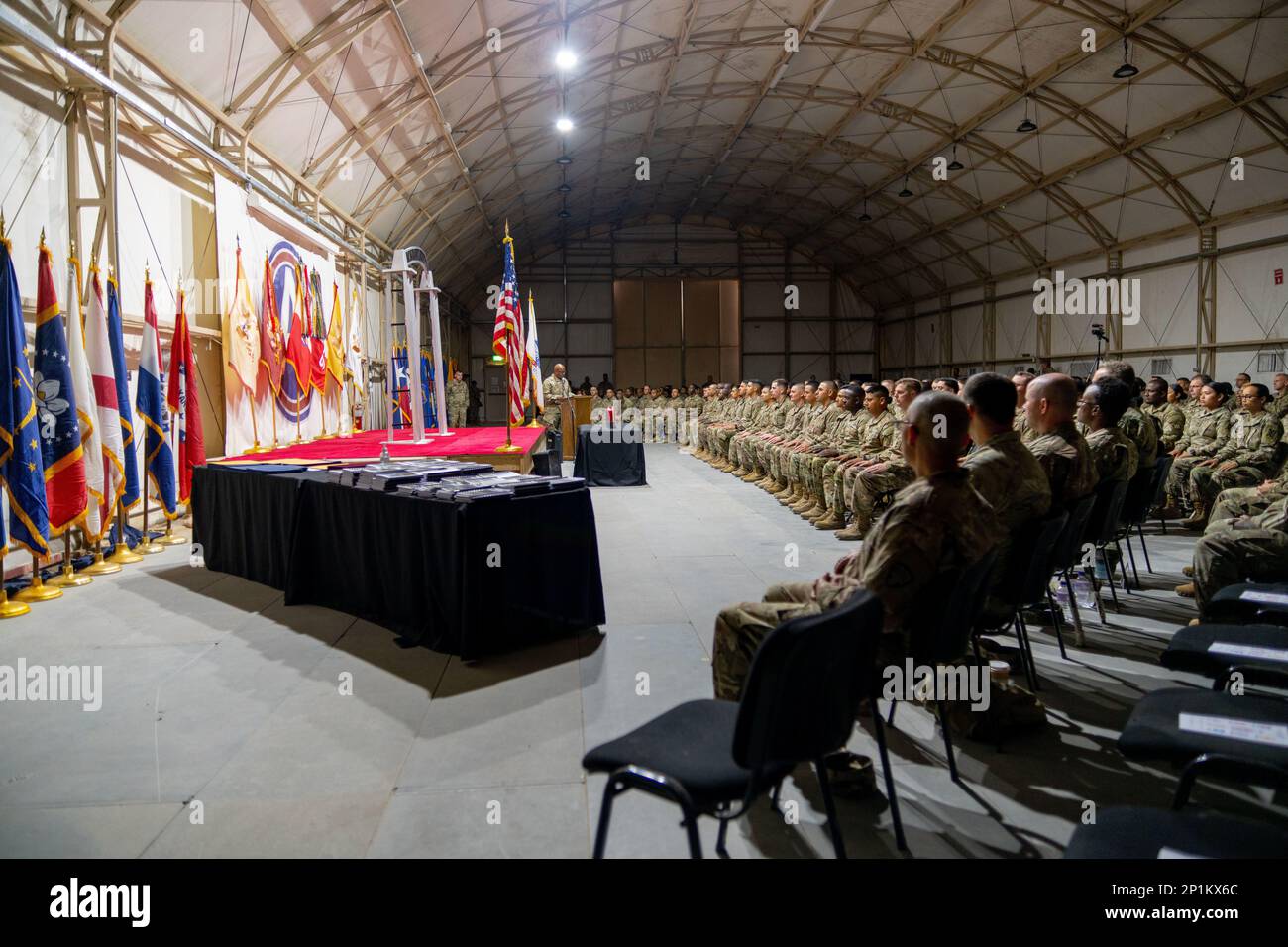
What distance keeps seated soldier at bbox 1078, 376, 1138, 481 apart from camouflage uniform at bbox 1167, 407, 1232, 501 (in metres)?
4.03

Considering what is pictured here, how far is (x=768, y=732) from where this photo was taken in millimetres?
1438

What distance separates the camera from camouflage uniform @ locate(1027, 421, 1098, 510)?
3381 mm

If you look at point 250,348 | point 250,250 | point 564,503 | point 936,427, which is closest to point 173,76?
point 250,250

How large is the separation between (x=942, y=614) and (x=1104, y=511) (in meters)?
2.41

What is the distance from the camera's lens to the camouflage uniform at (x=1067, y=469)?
3381 millimetres

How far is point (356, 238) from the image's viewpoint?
1264 centimetres

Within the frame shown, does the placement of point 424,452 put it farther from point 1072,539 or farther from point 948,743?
point 948,743

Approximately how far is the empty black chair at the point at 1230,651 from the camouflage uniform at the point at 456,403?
16.1 meters

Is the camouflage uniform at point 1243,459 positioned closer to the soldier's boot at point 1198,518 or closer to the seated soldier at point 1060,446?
the soldier's boot at point 1198,518

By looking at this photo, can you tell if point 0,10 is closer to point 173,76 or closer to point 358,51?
point 173,76

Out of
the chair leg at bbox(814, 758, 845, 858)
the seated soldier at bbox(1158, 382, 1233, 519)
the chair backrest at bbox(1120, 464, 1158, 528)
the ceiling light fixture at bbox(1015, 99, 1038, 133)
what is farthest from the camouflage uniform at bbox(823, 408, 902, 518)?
the ceiling light fixture at bbox(1015, 99, 1038, 133)

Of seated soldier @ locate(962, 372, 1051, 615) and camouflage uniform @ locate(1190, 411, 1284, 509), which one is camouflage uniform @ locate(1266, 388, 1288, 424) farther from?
seated soldier @ locate(962, 372, 1051, 615)

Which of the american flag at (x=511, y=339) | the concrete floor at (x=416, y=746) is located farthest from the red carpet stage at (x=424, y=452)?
the concrete floor at (x=416, y=746)

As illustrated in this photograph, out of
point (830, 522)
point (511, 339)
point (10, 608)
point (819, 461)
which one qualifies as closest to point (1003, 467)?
point (830, 522)
